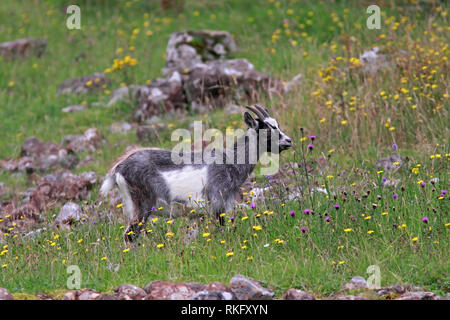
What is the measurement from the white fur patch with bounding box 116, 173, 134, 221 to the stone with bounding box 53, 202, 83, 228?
1.12 metres

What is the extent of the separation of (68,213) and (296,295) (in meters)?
4.90

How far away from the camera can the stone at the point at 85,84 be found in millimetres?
16031

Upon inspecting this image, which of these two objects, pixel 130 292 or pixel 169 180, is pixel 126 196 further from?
pixel 130 292

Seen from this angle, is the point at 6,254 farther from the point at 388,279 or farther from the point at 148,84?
the point at 148,84

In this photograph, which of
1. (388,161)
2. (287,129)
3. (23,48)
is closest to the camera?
(388,161)

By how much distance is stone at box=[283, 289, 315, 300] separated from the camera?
19.7 feet

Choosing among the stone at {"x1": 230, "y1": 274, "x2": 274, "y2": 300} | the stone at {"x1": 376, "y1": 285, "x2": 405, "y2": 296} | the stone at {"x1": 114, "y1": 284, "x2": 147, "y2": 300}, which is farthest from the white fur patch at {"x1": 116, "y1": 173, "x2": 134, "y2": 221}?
the stone at {"x1": 376, "y1": 285, "x2": 405, "y2": 296}

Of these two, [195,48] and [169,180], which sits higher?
[195,48]

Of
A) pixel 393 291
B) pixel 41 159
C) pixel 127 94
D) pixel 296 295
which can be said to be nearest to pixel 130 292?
pixel 296 295

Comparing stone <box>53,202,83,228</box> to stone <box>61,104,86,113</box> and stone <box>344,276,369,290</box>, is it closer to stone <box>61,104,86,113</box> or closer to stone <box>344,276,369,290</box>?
stone <box>344,276,369,290</box>

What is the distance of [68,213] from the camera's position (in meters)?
9.85

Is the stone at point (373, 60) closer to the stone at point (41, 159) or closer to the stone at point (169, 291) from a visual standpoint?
the stone at point (41, 159)

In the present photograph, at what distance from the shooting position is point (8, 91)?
54.9 ft
